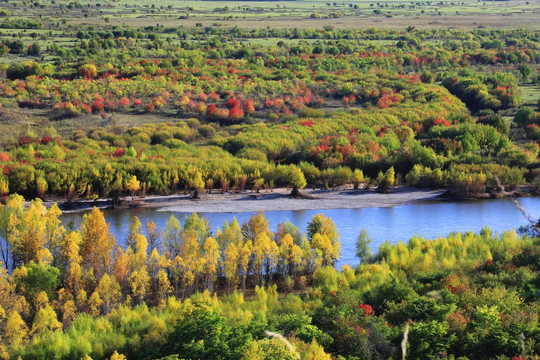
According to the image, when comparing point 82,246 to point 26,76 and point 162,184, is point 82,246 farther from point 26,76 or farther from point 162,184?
point 26,76

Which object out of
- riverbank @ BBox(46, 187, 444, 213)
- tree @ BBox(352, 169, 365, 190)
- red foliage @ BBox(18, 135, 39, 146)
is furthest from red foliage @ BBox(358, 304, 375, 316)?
red foliage @ BBox(18, 135, 39, 146)

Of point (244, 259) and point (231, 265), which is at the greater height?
point (244, 259)

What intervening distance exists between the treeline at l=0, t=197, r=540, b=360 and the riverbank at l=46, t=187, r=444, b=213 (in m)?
11.0

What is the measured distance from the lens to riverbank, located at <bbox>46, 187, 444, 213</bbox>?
174 feet

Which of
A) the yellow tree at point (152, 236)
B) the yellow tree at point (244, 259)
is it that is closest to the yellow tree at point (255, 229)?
the yellow tree at point (244, 259)

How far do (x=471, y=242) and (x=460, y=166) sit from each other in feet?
61.9

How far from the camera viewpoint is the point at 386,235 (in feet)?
154

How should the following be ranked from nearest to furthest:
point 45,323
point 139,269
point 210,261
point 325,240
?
point 45,323 < point 139,269 < point 210,261 < point 325,240

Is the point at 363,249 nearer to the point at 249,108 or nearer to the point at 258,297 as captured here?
the point at 258,297

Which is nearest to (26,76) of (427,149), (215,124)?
A: (215,124)

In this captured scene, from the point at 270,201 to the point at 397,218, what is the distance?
28.6 ft

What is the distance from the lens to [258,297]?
111 feet

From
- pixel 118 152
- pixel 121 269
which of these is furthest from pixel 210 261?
pixel 118 152

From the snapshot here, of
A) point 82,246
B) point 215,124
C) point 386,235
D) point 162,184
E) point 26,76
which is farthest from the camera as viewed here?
point 26,76
